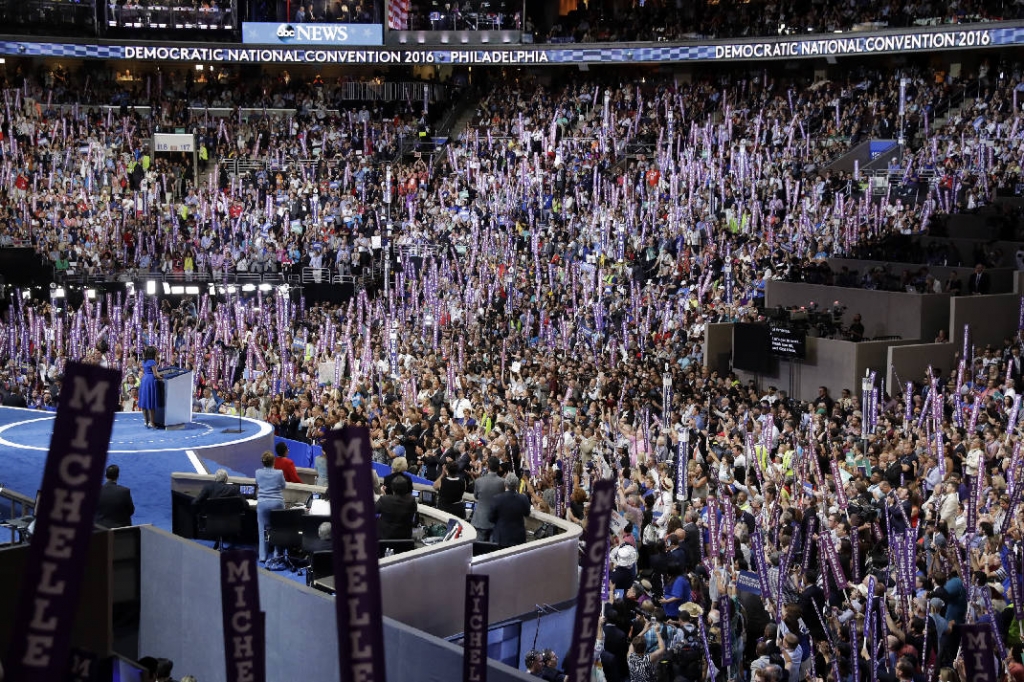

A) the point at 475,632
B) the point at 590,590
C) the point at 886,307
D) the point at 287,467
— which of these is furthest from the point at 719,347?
the point at 590,590

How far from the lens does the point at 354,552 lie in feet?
13.2

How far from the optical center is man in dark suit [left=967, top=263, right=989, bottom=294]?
23608 mm

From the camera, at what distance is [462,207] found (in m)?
36.7

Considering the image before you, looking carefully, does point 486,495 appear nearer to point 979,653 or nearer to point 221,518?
point 221,518

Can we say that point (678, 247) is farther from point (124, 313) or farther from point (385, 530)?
point (385, 530)

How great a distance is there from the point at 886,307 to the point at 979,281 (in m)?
1.64

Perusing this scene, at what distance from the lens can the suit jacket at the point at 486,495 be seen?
12.3 meters

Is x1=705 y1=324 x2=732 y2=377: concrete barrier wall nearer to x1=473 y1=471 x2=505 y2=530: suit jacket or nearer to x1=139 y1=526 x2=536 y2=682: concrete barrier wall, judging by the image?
x1=473 y1=471 x2=505 y2=530: suit jacket

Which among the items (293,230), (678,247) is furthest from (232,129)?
(678,247)

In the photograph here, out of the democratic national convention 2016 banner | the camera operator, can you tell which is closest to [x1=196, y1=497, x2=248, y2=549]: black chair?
the camera operator

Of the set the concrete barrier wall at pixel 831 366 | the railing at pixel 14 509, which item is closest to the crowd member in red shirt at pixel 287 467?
the railing at pixel 14 509

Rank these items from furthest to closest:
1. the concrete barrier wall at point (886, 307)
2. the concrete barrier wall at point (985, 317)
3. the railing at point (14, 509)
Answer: the concrete barrier wall at point (886, 307) < the concrete barrier wall at point (985, 317) < the railing at point (14, 509)

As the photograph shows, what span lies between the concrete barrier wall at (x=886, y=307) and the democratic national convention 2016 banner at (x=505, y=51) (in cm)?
1410

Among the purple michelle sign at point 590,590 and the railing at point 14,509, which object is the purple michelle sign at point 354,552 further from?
the railing at point 14,509
